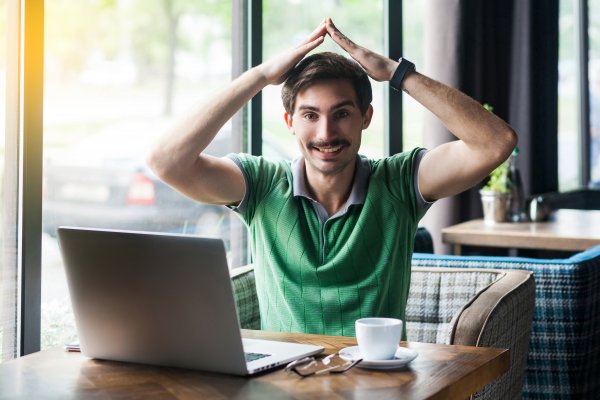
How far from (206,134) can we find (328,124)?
1.00 feet

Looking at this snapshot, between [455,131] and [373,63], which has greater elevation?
[373,63]

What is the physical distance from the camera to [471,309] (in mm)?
2268

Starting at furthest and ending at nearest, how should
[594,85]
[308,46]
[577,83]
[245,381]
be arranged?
[594,85] < [577,83] < [308,46] < [245,381]

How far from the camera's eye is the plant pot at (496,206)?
4121 millimetres

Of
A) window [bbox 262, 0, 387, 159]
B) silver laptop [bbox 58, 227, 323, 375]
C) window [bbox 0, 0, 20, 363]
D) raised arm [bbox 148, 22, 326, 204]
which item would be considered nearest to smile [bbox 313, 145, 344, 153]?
raised arm [bbox 148, 22, 326, 204]

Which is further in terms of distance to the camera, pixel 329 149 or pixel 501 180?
pixel 501 180

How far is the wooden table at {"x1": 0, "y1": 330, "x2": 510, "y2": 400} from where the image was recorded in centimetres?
142

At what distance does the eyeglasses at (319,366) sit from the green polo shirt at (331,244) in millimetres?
570

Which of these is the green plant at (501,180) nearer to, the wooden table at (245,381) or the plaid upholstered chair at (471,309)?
the plaid upholstered chair at (471,309)

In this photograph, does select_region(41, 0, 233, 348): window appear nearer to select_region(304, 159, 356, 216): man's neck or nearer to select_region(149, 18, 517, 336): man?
select_region(149, 18, 517, 336): man

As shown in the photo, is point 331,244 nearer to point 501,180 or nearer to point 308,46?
point 308,46

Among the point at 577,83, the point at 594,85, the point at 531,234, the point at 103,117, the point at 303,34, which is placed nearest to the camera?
the point at 103,117

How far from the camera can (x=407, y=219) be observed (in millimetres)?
2297

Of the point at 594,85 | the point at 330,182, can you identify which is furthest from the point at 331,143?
the point at 594,85
